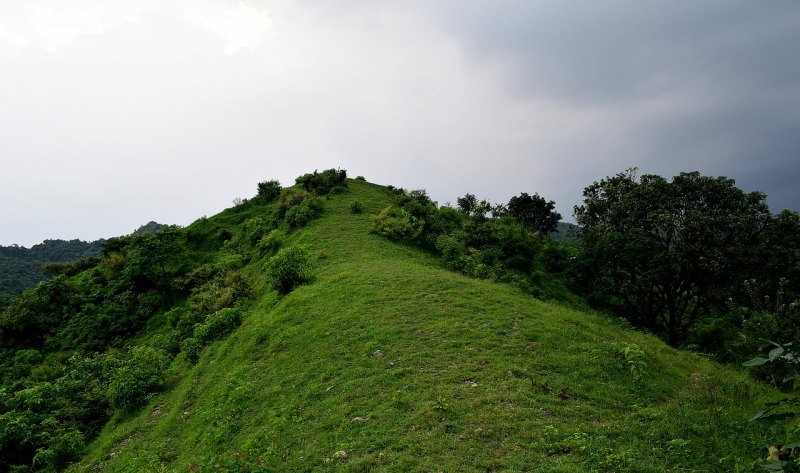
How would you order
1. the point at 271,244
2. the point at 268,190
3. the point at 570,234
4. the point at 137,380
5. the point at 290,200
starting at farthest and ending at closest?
the point at 268,190 → the point at 570,234 → the point at 290,200 → the point at 271,244 → the point at 137,380

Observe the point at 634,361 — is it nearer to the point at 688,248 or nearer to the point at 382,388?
the point at 382,388

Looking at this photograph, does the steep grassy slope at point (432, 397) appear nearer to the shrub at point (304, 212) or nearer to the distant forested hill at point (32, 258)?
the shrub at point (304, 212)

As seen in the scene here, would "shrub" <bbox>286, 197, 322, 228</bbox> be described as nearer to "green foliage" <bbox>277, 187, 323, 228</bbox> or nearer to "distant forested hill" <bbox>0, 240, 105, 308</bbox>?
"green foliage" <bbox>277, 187, 323, 228</bbox>

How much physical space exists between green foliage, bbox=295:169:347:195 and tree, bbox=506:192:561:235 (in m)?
27.6

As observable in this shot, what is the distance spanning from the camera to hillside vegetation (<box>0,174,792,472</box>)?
28.2 feet

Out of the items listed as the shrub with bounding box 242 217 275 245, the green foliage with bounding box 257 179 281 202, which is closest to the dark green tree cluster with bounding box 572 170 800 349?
the shrub with bounding box 242 217 275 245

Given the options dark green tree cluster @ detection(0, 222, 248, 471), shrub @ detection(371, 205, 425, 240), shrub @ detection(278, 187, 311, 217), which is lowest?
dark green tree cluster @ detection(0, 222, 248, 471)

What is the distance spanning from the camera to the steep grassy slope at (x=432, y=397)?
839cm

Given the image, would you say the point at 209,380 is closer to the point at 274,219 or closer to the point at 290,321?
the point at 290,321

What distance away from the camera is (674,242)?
22.4 m

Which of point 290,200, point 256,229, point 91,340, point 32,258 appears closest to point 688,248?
point 290,200

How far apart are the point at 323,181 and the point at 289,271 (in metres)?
22.3

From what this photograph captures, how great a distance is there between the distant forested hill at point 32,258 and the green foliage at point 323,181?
535 inches

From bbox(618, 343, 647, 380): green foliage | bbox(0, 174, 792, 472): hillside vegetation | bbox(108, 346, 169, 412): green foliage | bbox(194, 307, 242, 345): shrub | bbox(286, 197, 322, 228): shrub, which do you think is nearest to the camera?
bbox(0, 174, 792, 472): hillside vegetation
